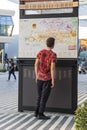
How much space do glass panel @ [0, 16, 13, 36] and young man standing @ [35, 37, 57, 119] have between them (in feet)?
216

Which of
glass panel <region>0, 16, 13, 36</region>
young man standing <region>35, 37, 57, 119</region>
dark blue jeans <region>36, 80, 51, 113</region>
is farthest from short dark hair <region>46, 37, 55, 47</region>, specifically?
glass panel <region>0, 16, 13, 36</region>

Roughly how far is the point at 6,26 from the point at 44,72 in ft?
224

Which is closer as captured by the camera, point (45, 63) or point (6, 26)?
point (45, 63)

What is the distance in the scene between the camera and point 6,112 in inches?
391

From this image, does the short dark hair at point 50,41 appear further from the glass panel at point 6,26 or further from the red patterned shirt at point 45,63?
the glass panel at point 6,26

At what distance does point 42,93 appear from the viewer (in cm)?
876

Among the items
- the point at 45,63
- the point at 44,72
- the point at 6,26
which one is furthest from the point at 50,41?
the point at 6,26

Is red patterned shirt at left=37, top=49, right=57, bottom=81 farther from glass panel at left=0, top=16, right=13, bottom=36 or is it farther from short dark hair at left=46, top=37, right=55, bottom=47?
glass panel at left=0, top=16, right=13, bottom=36

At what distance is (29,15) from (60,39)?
935 millimetres

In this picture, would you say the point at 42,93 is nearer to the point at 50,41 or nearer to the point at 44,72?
the point at 44,72

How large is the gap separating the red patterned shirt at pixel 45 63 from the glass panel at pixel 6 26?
216ft

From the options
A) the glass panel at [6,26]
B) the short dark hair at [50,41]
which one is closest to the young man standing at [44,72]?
the short dark hair at [50,41]

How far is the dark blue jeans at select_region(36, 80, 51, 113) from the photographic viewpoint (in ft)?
28.6

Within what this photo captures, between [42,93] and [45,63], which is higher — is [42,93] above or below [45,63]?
below
